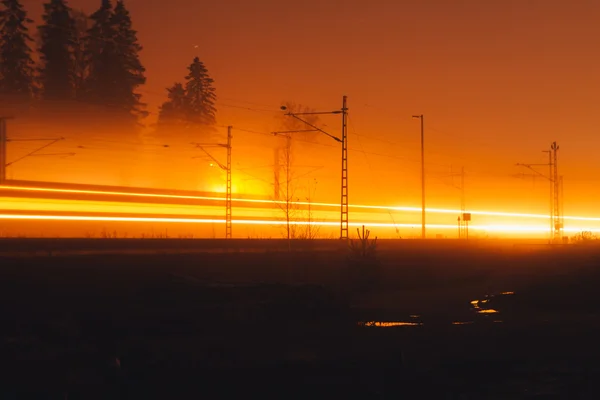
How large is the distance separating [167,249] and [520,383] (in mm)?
26233

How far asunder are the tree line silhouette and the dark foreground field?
41268 millimetres

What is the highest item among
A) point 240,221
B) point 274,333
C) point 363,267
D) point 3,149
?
point 3,149

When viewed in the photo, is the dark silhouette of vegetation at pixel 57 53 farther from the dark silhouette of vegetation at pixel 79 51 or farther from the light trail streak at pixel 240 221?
the light trail streak at pixel 240 221

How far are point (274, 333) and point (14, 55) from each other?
186 ft

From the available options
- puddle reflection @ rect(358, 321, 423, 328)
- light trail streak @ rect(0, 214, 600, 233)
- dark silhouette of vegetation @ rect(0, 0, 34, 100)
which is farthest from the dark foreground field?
dark silhouette of vegetation @ rect(0, 0, 34, 100)

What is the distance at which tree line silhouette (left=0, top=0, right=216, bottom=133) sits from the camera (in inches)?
2643

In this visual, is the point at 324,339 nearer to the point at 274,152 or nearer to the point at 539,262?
the point at 539,262

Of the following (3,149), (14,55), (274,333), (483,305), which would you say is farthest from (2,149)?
Answer: (274,333)

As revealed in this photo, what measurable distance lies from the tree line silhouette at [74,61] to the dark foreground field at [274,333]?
41.3m

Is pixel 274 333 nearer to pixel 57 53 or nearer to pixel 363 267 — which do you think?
pixel 363 267

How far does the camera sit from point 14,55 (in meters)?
67.4

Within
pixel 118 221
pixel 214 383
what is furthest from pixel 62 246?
pixel 214 383

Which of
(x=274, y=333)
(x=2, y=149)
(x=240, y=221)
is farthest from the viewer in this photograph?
(x=240, y=221)

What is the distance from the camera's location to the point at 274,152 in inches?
3066
